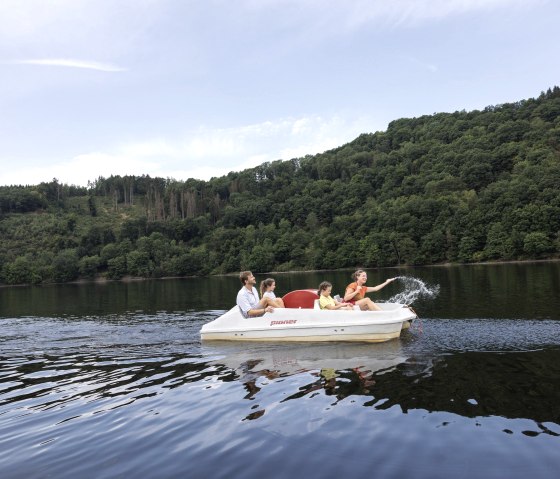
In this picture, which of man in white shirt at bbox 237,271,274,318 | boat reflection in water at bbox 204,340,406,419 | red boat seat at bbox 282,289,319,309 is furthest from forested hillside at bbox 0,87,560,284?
boat reflection in water at bbox 204,340,406,419

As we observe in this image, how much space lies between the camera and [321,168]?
14825cm

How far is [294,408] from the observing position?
764 centimetres

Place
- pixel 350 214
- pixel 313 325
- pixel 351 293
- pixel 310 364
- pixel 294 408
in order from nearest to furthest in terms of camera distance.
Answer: pixel 294 408 → pixel 310 364 → pixel 313 325 → pixel 351 293 → pixel 350 214

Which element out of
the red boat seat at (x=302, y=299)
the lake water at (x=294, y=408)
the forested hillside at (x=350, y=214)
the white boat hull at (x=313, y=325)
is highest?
the forested hillside at (x=350, y=214)

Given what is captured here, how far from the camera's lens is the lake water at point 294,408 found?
5.70 meters

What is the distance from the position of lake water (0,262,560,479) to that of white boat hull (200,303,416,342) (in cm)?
46

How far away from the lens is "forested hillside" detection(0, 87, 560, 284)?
81875 millimetres

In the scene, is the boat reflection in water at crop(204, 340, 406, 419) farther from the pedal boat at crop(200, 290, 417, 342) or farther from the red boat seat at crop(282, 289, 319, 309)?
the red boat seat at crop(282, 289, 319, 309)

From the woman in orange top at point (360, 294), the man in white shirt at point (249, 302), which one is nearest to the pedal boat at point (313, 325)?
the man in white shirt at point (249, 302)

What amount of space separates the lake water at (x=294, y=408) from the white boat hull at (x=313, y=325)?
0.46 meters

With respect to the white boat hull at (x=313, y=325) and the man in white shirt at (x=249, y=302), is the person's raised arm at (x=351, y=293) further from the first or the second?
the man in white shirt at (x=249, y=302)

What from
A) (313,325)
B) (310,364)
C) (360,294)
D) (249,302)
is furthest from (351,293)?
(310,364)

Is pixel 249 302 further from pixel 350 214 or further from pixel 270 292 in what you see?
pixel 350 214

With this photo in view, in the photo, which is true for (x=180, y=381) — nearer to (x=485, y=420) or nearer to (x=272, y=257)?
(x=485, y=420)
